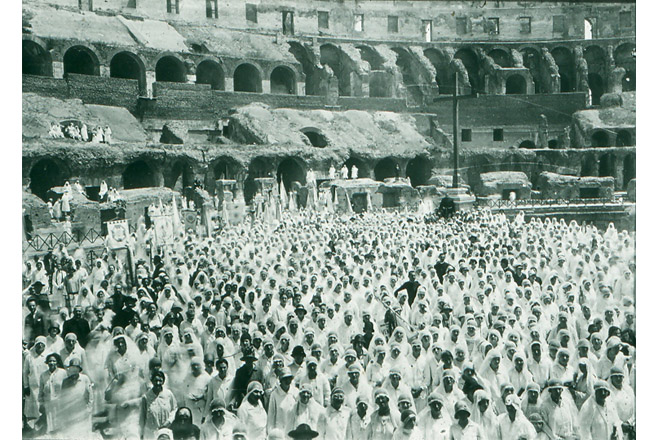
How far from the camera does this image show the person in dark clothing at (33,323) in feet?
32.0

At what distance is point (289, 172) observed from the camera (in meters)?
31.6

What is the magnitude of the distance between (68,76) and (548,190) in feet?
76.8

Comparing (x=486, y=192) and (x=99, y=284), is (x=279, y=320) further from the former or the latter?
(x=486, y=192)

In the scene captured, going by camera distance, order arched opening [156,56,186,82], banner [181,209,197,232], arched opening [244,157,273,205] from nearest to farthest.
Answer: banner [181,209,197,232] < arched opening [244,157,273,205] < arched opening [156,56,186,82]

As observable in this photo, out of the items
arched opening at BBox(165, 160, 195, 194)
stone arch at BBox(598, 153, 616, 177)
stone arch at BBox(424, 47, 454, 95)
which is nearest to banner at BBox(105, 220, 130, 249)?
arched opening at BBox(165, 160, 195, 194)

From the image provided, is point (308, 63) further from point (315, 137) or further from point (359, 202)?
point (359, 202)

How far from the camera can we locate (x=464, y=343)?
31.4 ft

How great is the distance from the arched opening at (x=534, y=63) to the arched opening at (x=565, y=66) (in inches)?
43.3

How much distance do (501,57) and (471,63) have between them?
202cm

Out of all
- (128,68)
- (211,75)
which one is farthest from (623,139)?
(128,68)

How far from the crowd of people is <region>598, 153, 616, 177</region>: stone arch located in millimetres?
21719

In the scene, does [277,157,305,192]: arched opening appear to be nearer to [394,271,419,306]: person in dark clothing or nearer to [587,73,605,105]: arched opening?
[394,271,419,306]: person in dark clothing

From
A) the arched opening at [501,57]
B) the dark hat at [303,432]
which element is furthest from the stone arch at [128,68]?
the dark hat at [303,432]

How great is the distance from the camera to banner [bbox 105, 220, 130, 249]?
14177mm
